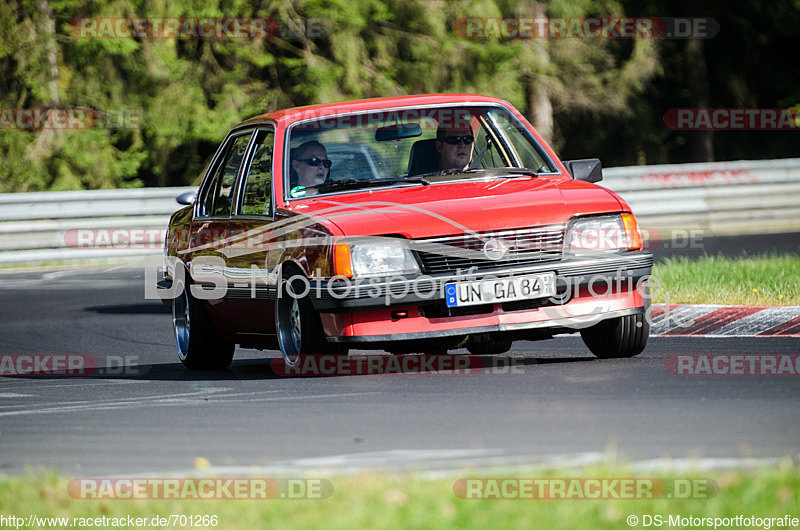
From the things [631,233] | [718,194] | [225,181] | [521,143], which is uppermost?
[521,143]

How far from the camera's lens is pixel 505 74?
25.7 meters

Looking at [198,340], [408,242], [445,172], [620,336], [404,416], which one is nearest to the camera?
[404,416]

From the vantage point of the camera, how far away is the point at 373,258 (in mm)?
7098

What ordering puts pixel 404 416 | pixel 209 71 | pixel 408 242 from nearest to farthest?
pixel 404 416, pixel 408 242, pixel 209 71

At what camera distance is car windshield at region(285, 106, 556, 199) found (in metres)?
8.11

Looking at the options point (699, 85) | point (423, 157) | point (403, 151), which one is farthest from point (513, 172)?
point (699, 85)

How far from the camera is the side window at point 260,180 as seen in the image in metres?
8.23

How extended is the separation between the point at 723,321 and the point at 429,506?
19.4 ft

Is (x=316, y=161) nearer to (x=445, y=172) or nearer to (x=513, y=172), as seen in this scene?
(x=445, y=172)

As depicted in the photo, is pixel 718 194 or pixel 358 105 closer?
pixel 358 105

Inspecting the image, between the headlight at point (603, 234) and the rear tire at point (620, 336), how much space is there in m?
0.44

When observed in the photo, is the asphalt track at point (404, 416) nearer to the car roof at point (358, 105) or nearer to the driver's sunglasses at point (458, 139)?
the driver's sunglasses at point (458, 139)

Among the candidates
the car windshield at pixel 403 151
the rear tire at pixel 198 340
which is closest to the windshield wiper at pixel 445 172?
the car windshield at pixel 403 151

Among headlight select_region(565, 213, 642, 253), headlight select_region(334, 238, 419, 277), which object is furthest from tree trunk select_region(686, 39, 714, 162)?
headlight select_region(334, 238, 419, 277)
